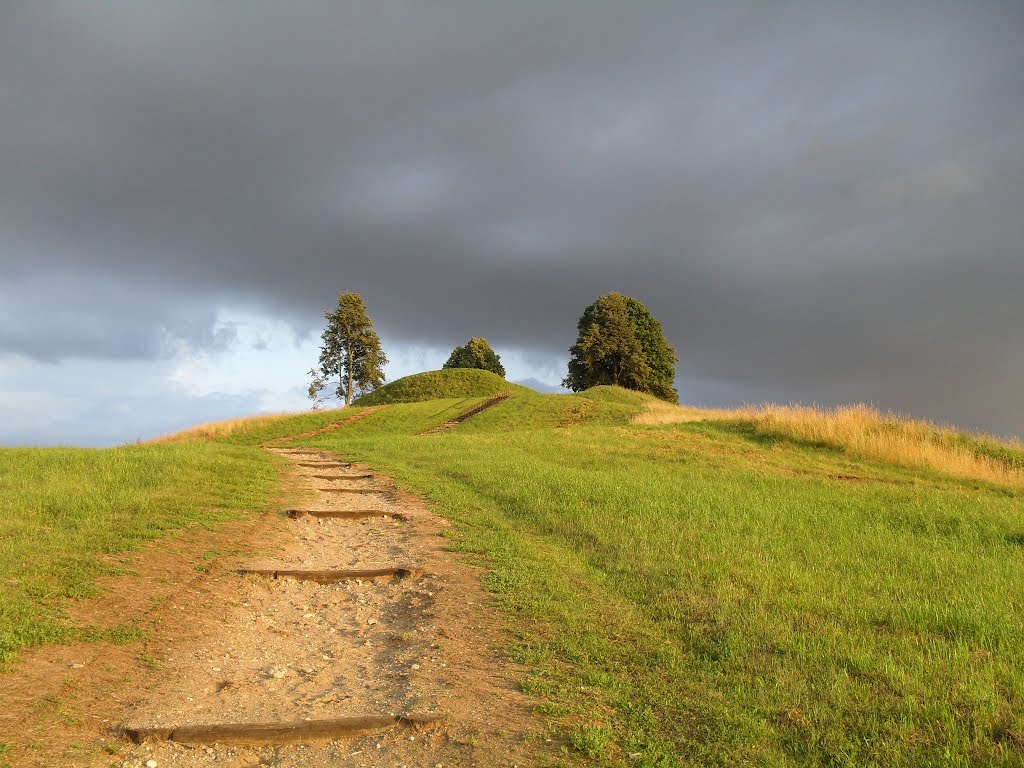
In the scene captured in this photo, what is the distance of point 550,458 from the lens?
20.8 metres

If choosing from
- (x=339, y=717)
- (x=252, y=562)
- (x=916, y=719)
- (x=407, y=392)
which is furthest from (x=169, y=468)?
(x=407, y=392)

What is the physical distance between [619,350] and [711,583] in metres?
54.5

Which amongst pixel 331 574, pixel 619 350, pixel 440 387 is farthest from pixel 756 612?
pixel 619 350

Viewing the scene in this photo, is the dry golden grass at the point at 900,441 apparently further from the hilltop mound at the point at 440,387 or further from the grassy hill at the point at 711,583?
the hilltop mound at the point at 440,387

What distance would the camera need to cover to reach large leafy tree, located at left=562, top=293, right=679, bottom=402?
60812 mm

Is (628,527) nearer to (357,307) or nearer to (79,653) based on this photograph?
(79,653)

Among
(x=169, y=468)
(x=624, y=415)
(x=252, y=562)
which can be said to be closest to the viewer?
(x=252, y=562)

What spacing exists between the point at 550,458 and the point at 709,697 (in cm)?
1619

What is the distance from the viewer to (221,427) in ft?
123

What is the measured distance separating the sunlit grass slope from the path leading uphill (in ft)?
1.48

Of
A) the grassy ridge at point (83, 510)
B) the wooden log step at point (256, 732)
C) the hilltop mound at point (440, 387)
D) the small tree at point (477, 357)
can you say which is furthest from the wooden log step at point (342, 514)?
the small tree at point (477, 357)

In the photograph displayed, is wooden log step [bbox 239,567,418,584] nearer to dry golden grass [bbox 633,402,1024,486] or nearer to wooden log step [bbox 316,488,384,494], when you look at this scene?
wooden log step [bbox 316,488,384,494]

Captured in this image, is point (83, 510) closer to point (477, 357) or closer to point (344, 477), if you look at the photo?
point (344, 477)

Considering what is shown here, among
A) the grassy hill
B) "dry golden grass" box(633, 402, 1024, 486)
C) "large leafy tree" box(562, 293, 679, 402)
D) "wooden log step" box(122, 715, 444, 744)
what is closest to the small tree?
"large leafy tree" box(562, 293, 679, 402)
